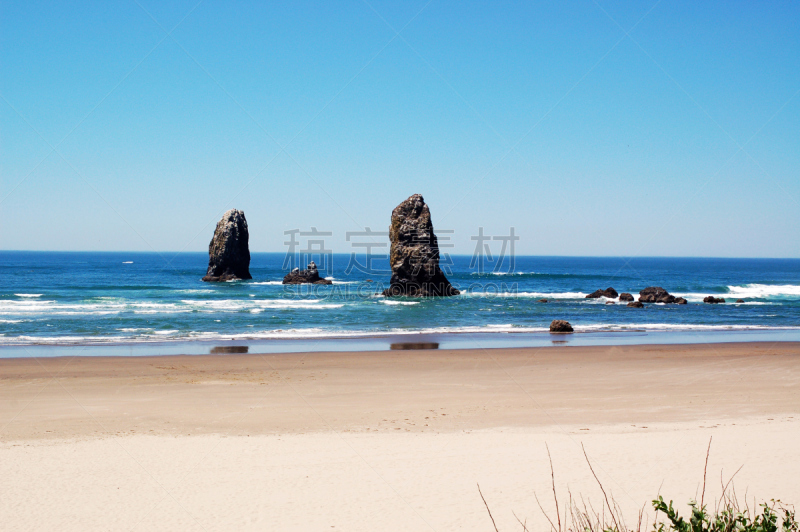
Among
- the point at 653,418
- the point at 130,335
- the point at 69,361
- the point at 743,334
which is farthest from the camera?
the point at 743,334

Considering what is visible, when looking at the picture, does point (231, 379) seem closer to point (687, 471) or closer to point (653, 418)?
point (653, 418)

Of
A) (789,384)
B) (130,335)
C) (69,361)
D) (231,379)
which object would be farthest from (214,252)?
(789,384)

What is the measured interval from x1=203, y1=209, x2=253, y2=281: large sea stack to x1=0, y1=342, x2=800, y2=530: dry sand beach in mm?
43323

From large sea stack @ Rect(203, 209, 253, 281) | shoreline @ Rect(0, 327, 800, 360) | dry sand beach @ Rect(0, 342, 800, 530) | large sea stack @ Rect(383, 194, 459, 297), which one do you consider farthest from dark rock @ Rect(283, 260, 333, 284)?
dry sand beach @ Rect(0, 342, 800, 530)

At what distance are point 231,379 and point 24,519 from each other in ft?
28.2

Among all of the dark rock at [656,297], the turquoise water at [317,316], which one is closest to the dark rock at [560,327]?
the turquoise water at [317,316]

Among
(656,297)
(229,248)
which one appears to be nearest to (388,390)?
(656,297)

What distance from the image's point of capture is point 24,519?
5.35 meters

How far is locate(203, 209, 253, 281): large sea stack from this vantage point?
58.0 metres

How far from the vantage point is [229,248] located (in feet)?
191

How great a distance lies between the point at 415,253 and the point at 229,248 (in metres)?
26.4

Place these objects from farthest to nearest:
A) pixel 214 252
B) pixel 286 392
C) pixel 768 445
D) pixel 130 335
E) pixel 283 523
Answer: pixel 214 252 < pixel 130 335 < pixel 286 392 < pixel 768 445 < pixel 283 523

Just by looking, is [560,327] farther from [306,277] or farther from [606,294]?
[306,277]

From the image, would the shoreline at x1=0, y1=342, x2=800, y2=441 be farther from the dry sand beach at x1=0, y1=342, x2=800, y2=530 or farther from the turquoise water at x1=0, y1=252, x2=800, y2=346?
the turquoise water at x1=0, y1=252, x2=800, y2=346
